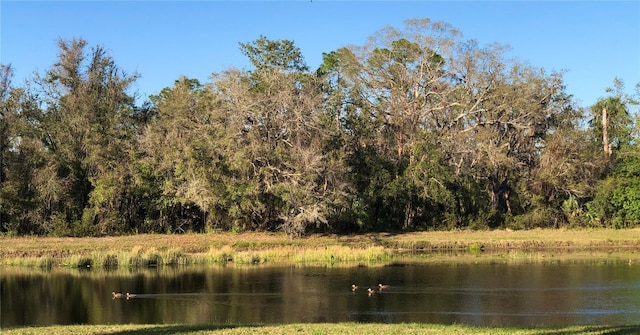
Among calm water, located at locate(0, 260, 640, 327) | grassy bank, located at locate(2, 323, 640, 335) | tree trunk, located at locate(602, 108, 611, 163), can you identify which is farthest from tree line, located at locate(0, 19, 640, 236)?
grassy bank, located at locate(2, 323, 640, 335)

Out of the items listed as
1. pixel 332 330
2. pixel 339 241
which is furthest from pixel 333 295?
pixel 339 241

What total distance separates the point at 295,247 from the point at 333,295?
50.7ft

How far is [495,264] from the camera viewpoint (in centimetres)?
3266

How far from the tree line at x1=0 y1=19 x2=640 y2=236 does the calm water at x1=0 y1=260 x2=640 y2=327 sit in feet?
35.7

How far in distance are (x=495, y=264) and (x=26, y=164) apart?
31367 millimetres

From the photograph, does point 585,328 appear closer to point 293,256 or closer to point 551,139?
point 293,256

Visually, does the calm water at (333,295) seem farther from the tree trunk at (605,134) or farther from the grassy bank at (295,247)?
the tree trunk at (605,134)

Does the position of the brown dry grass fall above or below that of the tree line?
below

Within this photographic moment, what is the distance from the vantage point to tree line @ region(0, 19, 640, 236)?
138ft

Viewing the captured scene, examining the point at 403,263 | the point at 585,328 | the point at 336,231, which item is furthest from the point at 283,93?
the point at 585,328

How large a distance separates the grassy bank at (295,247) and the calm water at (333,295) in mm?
2747

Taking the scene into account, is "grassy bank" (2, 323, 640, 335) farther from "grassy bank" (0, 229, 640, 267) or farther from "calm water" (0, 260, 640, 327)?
"grassy bank" (0, 229, 640, 267)

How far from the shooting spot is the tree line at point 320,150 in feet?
138

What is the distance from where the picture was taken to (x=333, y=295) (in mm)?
24234
